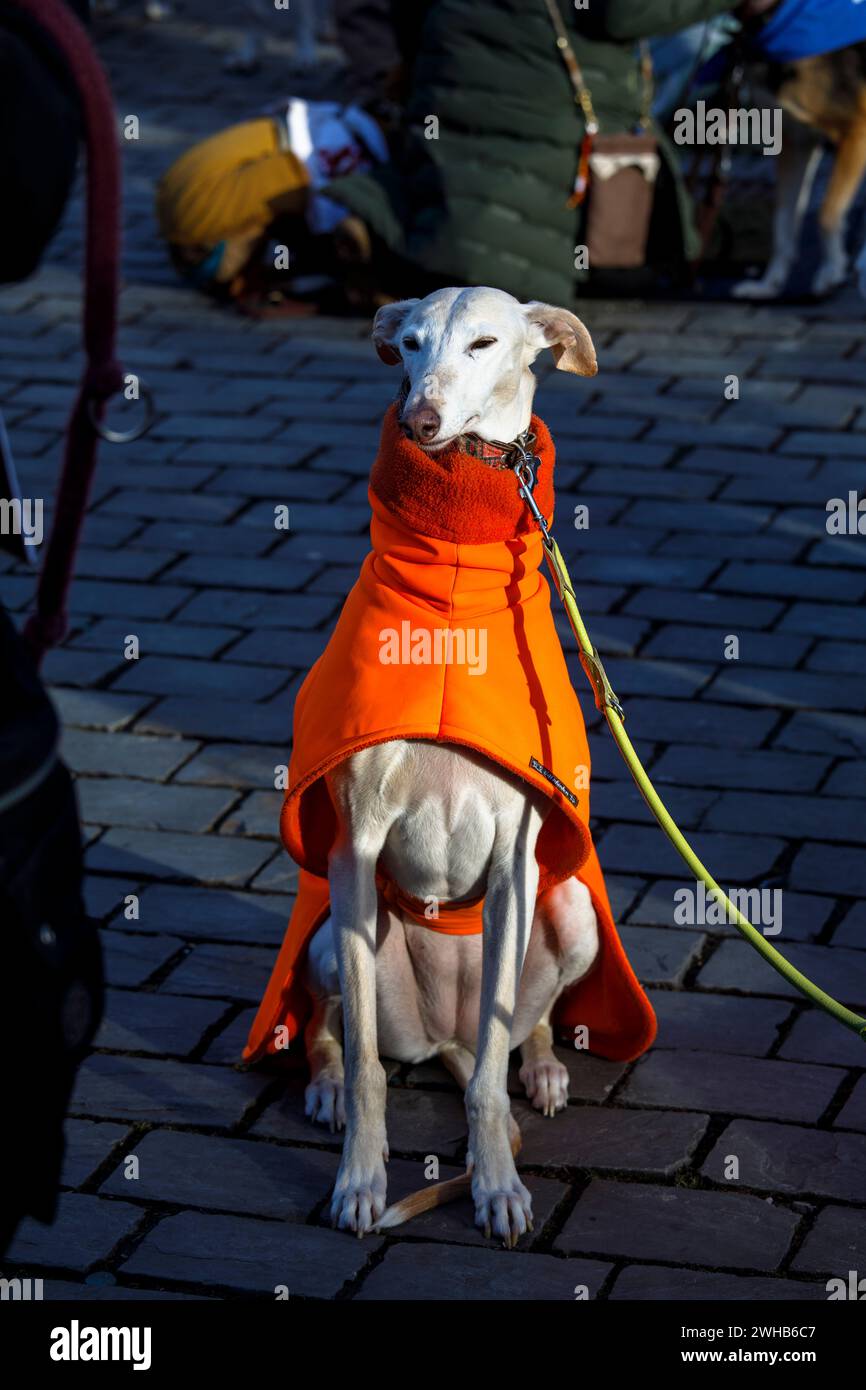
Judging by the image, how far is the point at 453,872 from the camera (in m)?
3.50

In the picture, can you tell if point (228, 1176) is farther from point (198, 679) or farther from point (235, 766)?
point (198, 679)

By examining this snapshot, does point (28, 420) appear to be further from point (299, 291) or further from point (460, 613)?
point (460, 613)

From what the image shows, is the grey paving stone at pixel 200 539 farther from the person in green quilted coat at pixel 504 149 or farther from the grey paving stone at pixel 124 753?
the person in green quilted coat at pixel 504 149

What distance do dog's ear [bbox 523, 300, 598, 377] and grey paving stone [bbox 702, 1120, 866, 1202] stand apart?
62.1 inches

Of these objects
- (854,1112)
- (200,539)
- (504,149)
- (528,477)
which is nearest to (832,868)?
(854,1112)

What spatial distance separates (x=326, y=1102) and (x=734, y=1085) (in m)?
0.86

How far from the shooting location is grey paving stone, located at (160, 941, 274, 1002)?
414 cm

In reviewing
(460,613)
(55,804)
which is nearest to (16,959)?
(55,804)

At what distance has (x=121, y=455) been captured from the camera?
7.41 m

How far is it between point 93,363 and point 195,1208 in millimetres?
1849

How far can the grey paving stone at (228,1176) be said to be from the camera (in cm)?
346

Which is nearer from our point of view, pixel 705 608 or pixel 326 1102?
pixel 326 1102

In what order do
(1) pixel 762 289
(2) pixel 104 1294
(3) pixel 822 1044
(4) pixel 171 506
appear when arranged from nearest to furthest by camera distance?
(2) pixel 104 1294 < (3) pixel 822 1044 < (4) pixel 171 506 < (1) pixel 762 289

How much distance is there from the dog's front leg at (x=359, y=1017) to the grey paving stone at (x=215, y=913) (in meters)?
0.84
